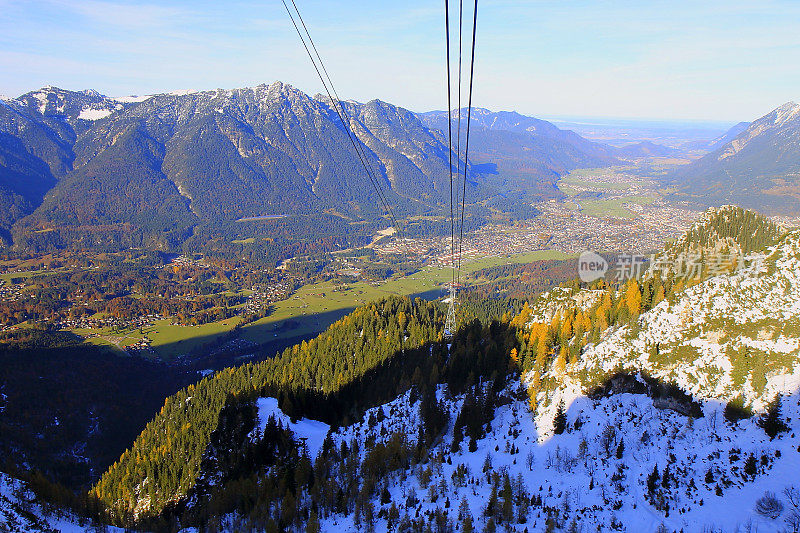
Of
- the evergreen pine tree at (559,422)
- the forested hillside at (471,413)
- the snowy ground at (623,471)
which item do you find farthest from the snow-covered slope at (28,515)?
the evergreen pine tree at (559,422)

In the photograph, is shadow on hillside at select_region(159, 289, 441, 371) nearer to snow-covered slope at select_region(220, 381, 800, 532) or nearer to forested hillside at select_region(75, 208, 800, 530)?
forested hillside at select_region(75, 208, 800, 530)

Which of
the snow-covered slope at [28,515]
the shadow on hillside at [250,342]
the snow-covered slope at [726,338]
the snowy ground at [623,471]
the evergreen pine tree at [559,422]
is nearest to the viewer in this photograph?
the snowy ground at [623,471]

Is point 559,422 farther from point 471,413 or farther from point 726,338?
point 726,338

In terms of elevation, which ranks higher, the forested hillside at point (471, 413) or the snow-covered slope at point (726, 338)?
the snow-covered slope at point (726, 338)

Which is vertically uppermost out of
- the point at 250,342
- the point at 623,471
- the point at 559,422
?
the point at 623,471

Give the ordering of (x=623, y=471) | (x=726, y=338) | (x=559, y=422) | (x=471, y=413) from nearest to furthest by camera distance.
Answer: (x=623, y=471)
(x=559, y=422)
(x=726, y=338)
(x=471, y=413)

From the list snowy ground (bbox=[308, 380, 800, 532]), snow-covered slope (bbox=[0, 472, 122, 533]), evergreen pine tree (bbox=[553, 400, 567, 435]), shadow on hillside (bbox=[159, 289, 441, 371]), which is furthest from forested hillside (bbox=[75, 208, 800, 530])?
shadow on hillside (bbox=[159, 289, 441, 371])

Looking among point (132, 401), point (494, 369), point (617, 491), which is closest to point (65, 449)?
point (132, 401)

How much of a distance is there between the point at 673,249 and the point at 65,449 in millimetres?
123480

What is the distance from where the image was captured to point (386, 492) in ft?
143

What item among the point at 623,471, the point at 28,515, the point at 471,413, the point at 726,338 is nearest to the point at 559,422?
the point at 623,471

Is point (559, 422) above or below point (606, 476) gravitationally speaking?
below

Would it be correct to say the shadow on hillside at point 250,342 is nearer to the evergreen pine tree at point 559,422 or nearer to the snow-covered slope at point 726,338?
the evergreen pine tree at point 559,422

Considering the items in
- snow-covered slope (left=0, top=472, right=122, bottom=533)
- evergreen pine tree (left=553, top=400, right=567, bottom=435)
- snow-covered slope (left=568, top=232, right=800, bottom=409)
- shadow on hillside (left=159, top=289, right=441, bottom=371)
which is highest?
snow-covered slope (left=568, top=232, right=800, bottom=409)
